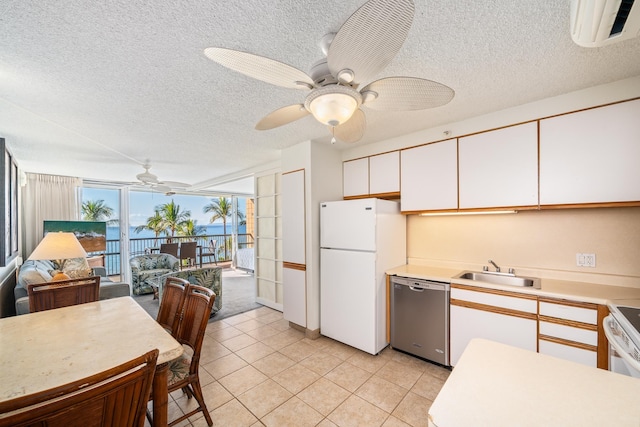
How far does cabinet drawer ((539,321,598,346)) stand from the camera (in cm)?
178

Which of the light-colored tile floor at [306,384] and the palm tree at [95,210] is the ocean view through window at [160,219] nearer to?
the palm tree at [95,210]

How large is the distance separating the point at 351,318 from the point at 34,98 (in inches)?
134

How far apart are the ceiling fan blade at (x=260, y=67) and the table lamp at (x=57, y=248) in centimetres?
240


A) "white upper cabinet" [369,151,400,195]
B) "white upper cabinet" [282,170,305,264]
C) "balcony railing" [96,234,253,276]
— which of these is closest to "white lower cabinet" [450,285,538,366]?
"white upper cabinet" [369,151,400,195]

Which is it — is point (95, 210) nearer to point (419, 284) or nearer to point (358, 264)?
point (358, 264)

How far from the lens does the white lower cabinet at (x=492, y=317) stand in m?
2.01

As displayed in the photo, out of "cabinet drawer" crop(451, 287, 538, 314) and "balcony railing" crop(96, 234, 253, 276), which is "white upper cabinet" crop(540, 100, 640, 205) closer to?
"cabinet drawer" crop(451, 287, 538, 314)

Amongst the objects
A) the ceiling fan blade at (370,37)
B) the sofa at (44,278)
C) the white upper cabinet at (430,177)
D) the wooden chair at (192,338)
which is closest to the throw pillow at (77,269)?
the sofa at (44,278)

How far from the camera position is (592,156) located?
197 cm

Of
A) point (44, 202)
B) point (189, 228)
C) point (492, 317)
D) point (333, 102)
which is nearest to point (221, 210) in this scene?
point (189, 228)

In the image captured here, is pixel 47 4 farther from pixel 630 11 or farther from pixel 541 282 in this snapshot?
pixel 541 282

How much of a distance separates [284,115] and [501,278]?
8.22 feet

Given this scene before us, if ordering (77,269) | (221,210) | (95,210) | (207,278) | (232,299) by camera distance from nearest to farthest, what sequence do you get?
(207,278)
(77,269)
(232,299)
(95,210)
(221,210)

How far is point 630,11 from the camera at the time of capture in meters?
0.97
